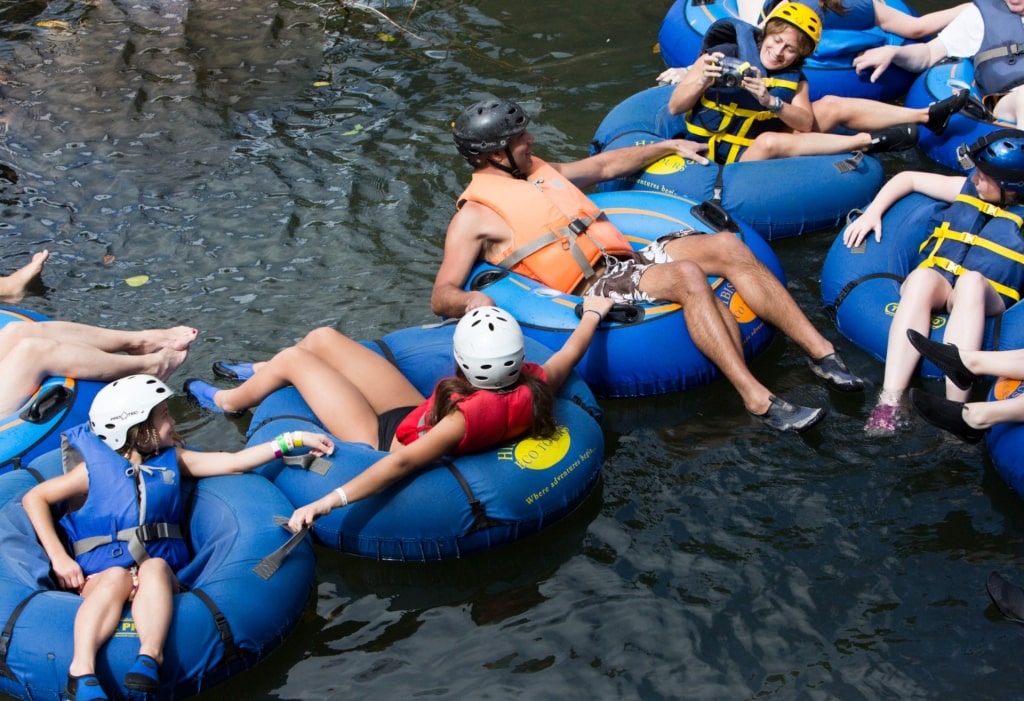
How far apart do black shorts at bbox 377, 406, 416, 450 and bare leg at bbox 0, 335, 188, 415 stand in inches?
58.2

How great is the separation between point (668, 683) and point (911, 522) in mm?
1461

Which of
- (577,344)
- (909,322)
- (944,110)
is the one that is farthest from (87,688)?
(944,110)

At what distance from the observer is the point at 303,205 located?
805cm

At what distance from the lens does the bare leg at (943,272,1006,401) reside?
550 centimetres

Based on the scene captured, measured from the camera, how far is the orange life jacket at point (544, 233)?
6020 millimetres

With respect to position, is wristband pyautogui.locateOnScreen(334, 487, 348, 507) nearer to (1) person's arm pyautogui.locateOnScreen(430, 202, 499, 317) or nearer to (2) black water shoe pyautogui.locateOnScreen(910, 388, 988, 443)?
(1) person's arm pyautogui.locateOnScreen(430, 202, 499, 317)

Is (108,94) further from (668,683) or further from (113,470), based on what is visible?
(668,683)

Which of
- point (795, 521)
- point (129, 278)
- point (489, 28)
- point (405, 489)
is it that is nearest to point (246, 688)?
point (405, 489)

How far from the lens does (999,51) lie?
7777 mm

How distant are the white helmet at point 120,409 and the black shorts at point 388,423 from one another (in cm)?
100

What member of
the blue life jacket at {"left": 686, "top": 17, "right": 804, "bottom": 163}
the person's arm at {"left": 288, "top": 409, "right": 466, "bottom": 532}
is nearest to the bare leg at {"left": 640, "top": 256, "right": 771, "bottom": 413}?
the person's arm at {"left": 288, "top": 409, "right": 466, "bottom": 532}

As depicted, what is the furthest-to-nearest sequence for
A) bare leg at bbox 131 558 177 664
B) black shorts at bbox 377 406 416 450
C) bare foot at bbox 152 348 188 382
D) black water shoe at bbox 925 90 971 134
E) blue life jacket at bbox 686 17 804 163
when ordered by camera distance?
black water shoe at bbox 925 90 971 134
blue life jacket at bbox 686 17 804 163
bare foot at bbox 152 348 188 382
black shorts at bbox 377 406 416 450
bare leg at bbox 131 558 177 664

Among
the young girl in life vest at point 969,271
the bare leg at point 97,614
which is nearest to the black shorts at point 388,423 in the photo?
the bare leg at point 97,614

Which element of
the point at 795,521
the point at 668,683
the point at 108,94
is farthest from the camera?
the point at 108,94
